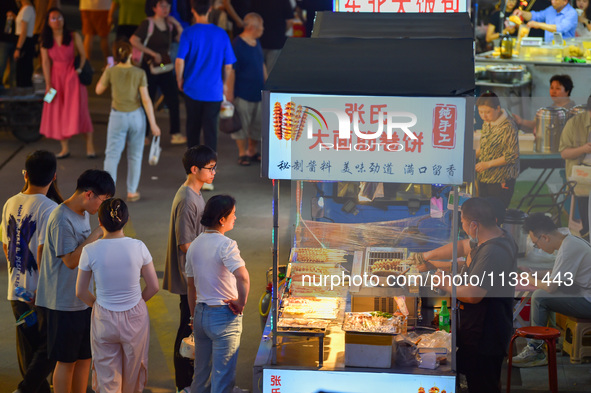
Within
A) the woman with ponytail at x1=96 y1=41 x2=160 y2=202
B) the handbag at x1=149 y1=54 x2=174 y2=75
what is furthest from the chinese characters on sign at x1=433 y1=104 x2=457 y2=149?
the handbag at x1=149 y1=54 x2=174 y2=75

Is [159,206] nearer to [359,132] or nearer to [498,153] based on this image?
[498,153]

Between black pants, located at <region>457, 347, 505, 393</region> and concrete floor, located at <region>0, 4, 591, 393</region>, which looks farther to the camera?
concrete floor, located at <region>0, 4, 591, 393</region>

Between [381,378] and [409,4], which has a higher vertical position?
[409,4]

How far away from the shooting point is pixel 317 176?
4.39 metres

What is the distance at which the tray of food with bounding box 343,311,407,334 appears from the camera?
191 inches

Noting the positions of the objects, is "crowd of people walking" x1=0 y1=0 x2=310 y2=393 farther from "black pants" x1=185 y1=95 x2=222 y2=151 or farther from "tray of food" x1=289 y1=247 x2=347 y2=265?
"black pants" x1=185 y1=95 x2=222 y2=151

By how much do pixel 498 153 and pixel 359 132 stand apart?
13.5 ft

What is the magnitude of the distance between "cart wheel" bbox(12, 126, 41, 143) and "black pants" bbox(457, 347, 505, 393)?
30.5 feet

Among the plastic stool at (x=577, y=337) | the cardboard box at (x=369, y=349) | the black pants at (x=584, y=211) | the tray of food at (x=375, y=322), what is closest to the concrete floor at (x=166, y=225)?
the plastic stool at (x=577, y=337)

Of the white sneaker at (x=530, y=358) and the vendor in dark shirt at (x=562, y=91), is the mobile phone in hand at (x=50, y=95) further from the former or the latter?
the white sneaker at (x=530, y=358)

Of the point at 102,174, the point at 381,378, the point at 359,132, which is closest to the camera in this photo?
the point at 359,132

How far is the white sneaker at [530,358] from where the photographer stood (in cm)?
632

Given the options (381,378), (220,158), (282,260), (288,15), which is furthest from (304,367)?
(288,15)

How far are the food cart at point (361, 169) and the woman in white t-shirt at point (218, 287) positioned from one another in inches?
8.9
